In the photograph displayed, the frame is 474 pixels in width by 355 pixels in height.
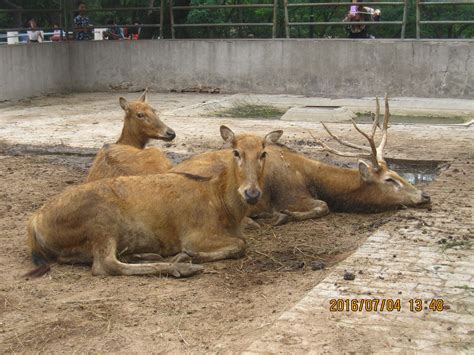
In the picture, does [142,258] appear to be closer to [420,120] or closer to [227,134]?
[227,134]

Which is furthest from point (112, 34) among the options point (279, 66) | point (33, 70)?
point (279, 66)

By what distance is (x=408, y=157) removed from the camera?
10.4 m

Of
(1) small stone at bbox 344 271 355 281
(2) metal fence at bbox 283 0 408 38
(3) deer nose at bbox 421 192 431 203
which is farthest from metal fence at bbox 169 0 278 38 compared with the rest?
(1) small stone at bbox 344 271 355 281

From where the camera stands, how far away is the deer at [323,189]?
25.7 ft

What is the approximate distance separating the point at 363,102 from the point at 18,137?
737 cm

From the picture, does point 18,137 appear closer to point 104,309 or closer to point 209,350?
point 104,309

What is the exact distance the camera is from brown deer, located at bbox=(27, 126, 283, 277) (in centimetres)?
602

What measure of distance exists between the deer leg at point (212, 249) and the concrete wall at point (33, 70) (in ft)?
42.2

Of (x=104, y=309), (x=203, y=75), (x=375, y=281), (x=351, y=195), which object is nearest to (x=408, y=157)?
(x=351, y=195)

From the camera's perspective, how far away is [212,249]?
20.8ft

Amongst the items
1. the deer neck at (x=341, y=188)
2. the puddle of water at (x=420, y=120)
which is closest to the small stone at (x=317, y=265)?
the deer neck at (x=341, y=188)

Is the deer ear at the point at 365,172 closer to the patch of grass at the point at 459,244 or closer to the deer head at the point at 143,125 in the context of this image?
the patch of grass at the point at 459,244

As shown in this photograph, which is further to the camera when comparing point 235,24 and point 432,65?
point 235,24

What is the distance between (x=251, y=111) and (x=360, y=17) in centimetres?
433
